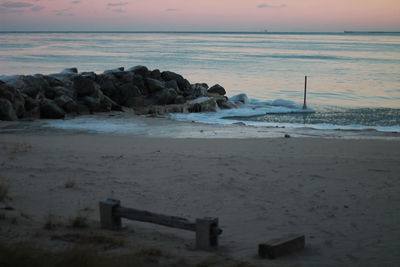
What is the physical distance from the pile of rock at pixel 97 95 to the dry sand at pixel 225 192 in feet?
15.8

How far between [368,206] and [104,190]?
4159 mm

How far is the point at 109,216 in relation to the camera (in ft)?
17.5

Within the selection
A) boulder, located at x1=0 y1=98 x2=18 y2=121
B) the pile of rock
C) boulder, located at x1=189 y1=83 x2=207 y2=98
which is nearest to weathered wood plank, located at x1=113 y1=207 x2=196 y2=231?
boulder, located at x1=0 y1=98 x2=18 y2=121

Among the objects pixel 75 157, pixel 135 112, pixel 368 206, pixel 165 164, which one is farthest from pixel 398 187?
pixel 135 112

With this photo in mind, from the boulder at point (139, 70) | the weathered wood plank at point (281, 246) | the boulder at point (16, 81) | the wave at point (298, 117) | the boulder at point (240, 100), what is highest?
the boulder at point (139, 70)

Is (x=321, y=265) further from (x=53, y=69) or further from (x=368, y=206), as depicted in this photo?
(x=53, y=69)

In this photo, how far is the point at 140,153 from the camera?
10.2 m

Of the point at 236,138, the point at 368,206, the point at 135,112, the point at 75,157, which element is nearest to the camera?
the point at 368,206

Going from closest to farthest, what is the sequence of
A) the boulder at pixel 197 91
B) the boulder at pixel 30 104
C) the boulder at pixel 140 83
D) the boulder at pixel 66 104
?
1. the boulder at pixel 30 104
2. the boulder at pixel 66 104
3. the boulder at pixel 140 83
4. the boulder at pixel 197 91

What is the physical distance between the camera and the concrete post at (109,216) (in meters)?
5.34

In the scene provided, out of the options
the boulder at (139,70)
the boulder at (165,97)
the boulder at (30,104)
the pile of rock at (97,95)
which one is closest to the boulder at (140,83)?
the pile of rock at (97,95)

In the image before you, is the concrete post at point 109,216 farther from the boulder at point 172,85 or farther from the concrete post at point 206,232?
the boulder at point 172,85

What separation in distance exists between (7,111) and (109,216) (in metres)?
11.6

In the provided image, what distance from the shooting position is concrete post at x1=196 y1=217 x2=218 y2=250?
471 cm
